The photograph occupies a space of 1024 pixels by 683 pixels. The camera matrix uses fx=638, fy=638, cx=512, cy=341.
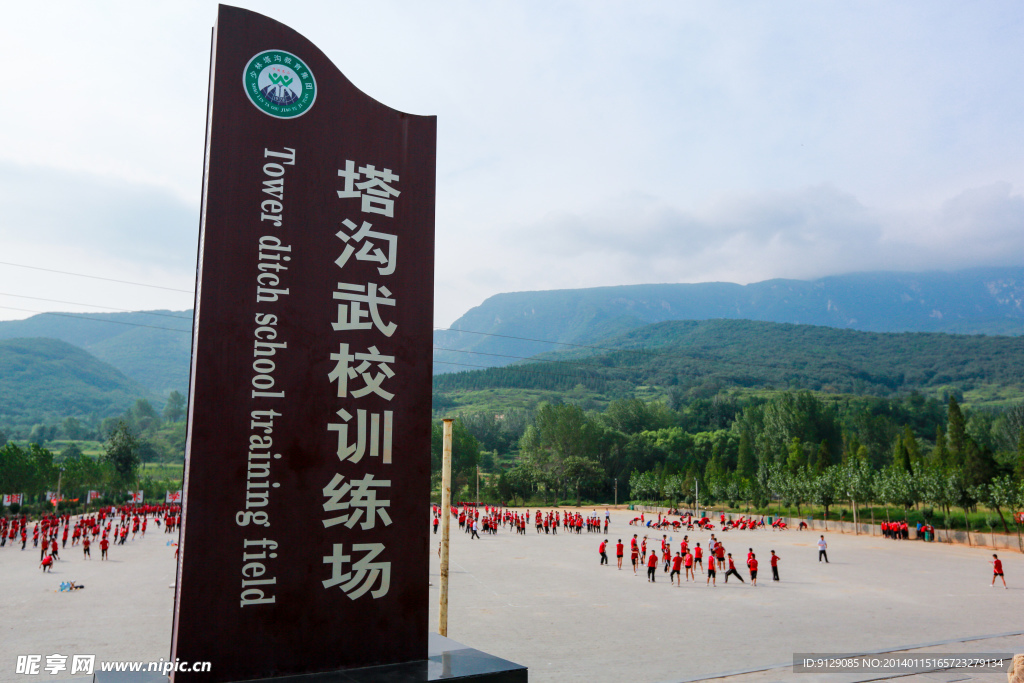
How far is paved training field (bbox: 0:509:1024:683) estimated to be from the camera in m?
11.2

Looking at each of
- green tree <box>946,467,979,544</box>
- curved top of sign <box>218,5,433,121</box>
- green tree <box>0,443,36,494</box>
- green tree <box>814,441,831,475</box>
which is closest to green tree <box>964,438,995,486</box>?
green tree <box>946,467,979,544</box>

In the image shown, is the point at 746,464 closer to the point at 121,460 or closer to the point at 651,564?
the point at 651,564

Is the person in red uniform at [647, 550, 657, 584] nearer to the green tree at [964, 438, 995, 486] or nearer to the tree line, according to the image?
the tree line

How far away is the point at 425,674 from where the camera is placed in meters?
5.72

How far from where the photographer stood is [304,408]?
230 inches

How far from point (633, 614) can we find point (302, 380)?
1264 cm

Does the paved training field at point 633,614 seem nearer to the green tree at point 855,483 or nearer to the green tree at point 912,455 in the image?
the green tree at point 855,483

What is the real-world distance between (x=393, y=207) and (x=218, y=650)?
14.2 feet

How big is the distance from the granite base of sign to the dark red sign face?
0.44 feet

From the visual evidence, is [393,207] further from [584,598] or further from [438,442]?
[438,442]

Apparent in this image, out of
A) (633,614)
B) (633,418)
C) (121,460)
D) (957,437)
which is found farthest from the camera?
(633,418)

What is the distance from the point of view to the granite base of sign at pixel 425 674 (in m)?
5.41

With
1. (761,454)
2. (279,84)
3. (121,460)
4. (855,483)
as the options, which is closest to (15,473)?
(121,460)

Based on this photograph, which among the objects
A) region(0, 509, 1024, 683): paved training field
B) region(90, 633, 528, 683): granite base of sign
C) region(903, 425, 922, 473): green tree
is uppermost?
region(903, 425, 922, 473): green tree
